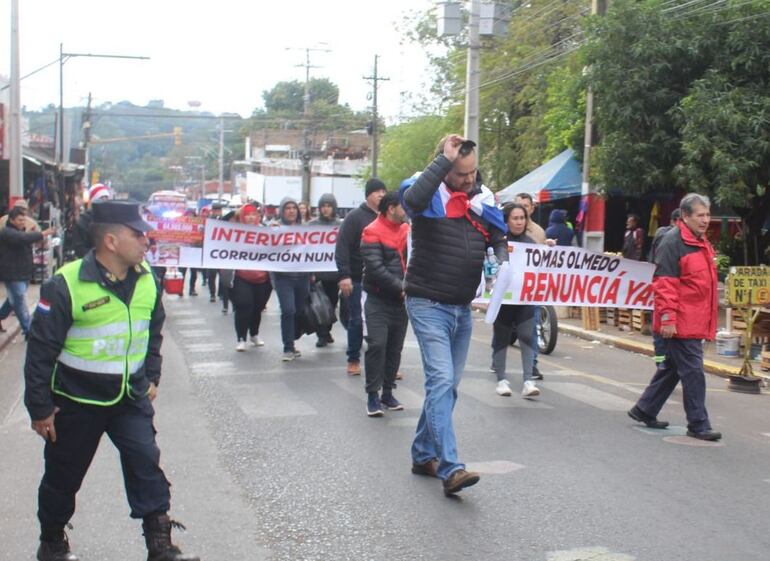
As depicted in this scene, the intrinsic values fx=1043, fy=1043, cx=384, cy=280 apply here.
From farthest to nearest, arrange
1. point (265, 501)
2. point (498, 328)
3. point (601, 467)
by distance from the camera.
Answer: point (498, 328) → point (601, 467) → point (265, 501)

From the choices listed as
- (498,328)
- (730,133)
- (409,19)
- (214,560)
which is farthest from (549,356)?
(409,19)

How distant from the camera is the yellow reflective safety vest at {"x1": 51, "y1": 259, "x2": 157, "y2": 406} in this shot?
447 cm

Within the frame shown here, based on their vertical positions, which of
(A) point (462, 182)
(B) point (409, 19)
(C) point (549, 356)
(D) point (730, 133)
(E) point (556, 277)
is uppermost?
(B) point (409, 19)

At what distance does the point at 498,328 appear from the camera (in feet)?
32.3

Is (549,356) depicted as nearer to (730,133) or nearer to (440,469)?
(730,133)

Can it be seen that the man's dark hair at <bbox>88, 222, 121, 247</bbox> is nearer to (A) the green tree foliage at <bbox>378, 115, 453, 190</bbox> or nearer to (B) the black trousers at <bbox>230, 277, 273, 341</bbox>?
(B) the black trousers at <bbox>230, 277, 273, 341</bbox>

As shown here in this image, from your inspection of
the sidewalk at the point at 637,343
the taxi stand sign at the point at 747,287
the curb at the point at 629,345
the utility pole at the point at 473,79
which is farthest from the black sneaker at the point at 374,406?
the utility pole at the point at 473,79

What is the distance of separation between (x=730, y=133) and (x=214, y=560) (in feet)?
39.8

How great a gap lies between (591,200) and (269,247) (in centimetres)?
858

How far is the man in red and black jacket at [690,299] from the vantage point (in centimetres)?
768

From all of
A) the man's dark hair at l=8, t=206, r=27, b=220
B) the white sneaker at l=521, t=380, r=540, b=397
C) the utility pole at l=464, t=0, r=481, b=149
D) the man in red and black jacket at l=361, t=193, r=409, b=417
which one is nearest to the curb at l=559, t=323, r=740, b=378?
the white sneaker at l=521, t=380, r=540, b=397

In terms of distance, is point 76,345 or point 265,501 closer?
point 76,345

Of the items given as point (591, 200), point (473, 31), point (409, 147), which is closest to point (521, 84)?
point (473, 31)

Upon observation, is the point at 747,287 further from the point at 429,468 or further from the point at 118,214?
the point at 118,214
